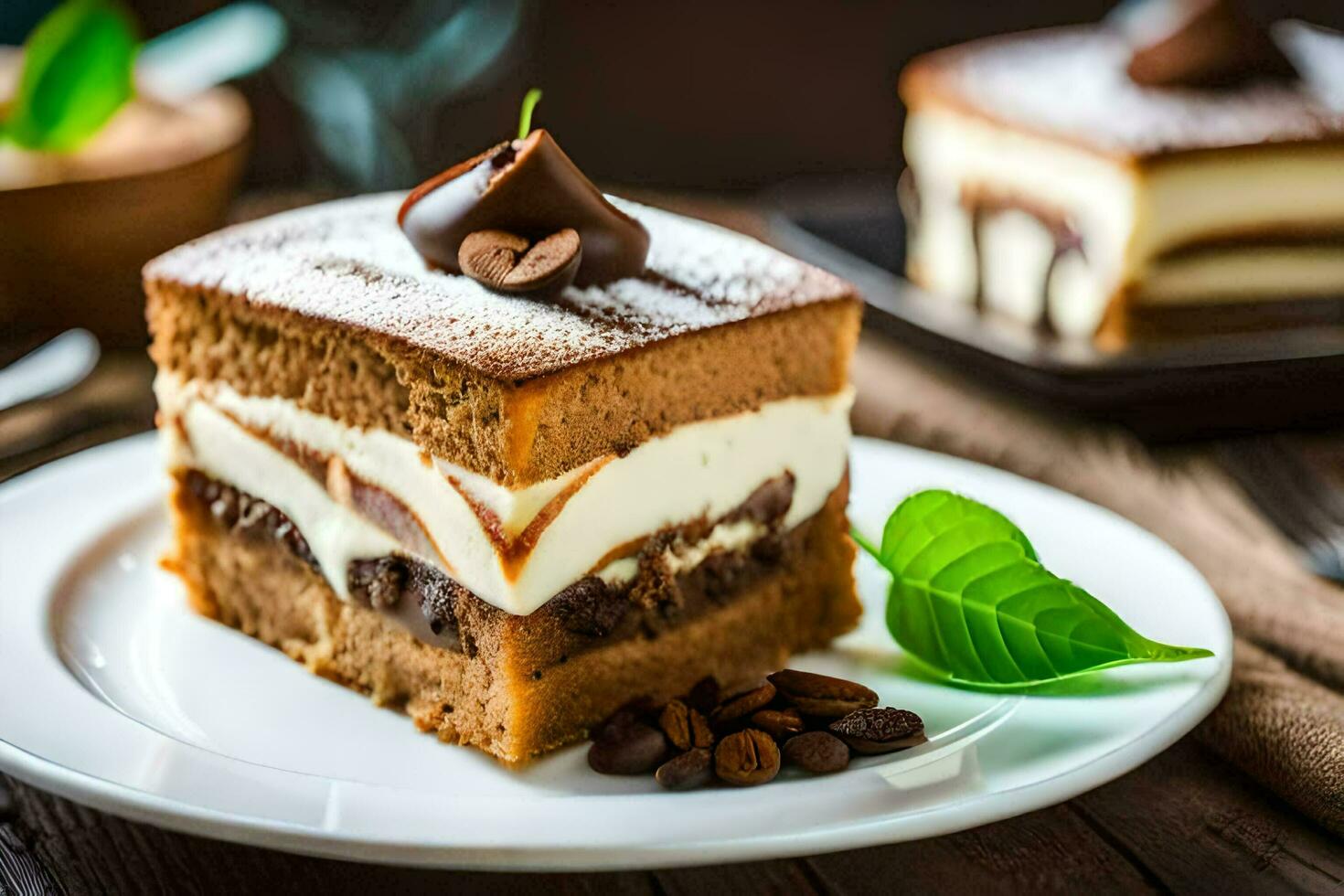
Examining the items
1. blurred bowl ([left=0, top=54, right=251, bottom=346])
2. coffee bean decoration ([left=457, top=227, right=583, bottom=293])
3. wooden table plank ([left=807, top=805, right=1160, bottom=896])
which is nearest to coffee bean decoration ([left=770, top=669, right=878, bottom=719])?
wooden table plank ([left=807, top=805, right=1160, bottom=896])

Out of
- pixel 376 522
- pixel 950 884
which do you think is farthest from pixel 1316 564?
pixel 376 522

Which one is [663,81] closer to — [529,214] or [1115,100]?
[1115,100]

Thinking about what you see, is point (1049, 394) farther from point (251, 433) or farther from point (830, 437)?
point (251, 433)

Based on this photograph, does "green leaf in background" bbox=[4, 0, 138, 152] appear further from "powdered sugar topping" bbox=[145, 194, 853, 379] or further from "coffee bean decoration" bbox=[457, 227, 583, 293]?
"coffee bean decoration" bbox=[457, 227, 583, 293]

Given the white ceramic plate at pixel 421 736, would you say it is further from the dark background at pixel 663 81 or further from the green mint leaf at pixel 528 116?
the dark background at pixel 663 81

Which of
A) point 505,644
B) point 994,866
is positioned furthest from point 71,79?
point 994,866

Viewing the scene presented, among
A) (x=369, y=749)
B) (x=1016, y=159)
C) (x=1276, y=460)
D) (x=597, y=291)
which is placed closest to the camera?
(x=369, y=749)

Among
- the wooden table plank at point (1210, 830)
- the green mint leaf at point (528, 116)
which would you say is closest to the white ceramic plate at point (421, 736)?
the wooden table plank at point (1210, 830)
